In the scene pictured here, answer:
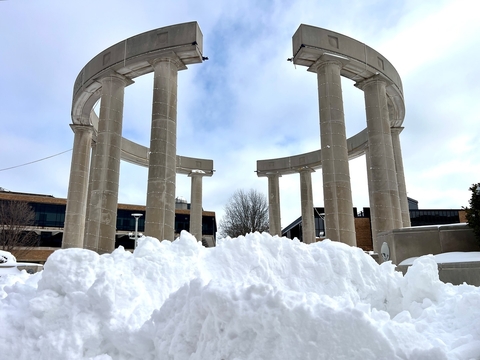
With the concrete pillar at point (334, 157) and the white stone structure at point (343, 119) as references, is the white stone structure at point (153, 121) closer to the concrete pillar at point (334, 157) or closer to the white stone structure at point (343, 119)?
the white stone structure at point (343, 119)

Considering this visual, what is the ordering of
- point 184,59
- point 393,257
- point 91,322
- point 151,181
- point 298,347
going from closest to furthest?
point 298,347 < point 91,322 < point 393,257 < point 151,181 < point 184,59

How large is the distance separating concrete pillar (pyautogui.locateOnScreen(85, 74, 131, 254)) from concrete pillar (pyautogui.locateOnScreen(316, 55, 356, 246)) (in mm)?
10553

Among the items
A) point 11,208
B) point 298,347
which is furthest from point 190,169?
point 298,347

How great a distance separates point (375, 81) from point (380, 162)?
4532 mm

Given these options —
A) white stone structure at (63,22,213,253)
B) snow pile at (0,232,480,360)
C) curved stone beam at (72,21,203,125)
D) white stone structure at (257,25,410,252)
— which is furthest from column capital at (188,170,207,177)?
snow pile at (0,232,480,360)

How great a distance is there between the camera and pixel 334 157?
18.2m

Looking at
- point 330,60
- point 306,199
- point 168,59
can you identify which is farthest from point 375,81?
point 306,199

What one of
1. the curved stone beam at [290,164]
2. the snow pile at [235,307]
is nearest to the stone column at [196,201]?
the curved stone beam at [290,164]

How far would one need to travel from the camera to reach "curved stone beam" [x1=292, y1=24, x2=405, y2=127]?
18422 millimetres

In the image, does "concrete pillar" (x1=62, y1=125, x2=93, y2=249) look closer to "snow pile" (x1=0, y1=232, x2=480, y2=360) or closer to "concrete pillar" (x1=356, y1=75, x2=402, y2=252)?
"snow pile" (x1=0, y1=232, x2=480, y2=360)

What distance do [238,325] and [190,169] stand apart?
101ft

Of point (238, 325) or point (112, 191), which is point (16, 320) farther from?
point (112, 191)

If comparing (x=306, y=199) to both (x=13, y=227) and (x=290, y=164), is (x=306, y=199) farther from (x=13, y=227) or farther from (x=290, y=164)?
(x=13, y=227)

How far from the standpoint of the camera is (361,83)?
841 inches
